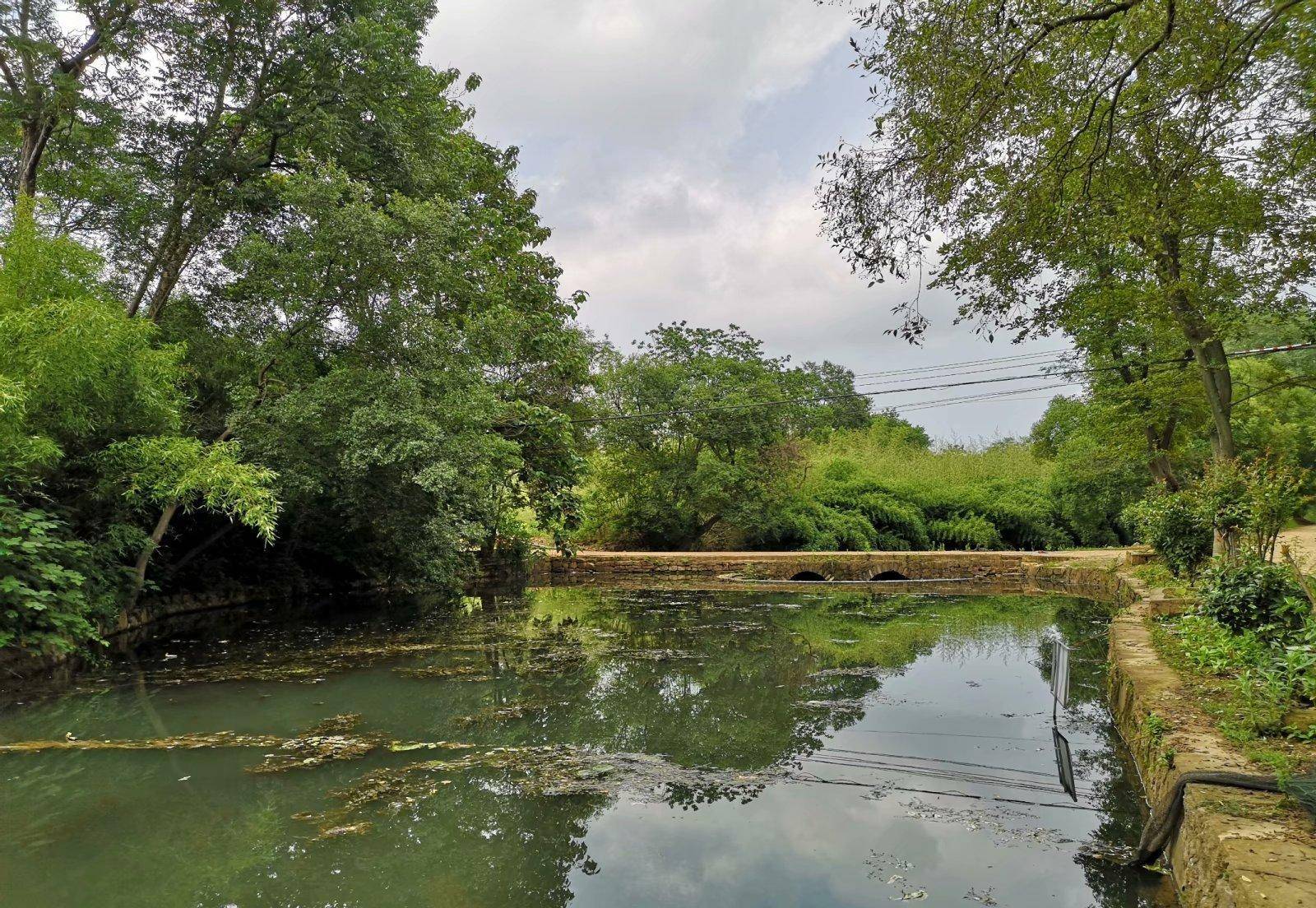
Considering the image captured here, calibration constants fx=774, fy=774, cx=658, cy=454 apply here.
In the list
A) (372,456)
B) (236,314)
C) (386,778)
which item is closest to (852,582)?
(372,456)

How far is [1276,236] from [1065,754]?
5.33 m

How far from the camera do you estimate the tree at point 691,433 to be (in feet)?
72.7

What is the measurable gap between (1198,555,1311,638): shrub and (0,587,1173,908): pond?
4.19ft

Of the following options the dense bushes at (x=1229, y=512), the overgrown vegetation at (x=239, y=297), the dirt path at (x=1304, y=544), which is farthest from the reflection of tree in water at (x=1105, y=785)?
the overgrown vegetation at (x=239, y=297)

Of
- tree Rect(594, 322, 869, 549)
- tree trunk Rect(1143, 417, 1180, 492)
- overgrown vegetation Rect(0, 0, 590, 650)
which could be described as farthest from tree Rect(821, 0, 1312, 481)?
tree Rect(594, 322, 869, 549)

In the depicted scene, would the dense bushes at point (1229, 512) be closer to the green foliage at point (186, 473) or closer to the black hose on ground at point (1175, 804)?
the black hose on ground at point (1175, 804)

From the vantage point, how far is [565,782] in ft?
16.2

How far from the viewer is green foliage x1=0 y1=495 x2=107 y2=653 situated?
678 cm

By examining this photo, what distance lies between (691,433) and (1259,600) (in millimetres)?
17351

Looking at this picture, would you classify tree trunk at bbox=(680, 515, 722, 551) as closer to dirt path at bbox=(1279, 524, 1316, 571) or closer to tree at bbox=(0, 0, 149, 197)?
dirt path at bbox=(1279, 524, 1316, 571)

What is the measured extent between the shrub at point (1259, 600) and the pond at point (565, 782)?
4.19ft

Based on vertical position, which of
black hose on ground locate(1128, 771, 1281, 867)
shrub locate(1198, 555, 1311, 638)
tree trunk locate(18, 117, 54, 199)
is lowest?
black hose on ground locate(1128, 771, 1281, 867)

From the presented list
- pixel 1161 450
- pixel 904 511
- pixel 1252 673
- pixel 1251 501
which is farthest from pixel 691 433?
pixel 1252 673

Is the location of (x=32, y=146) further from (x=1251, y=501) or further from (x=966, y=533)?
(x=966, y=533)
